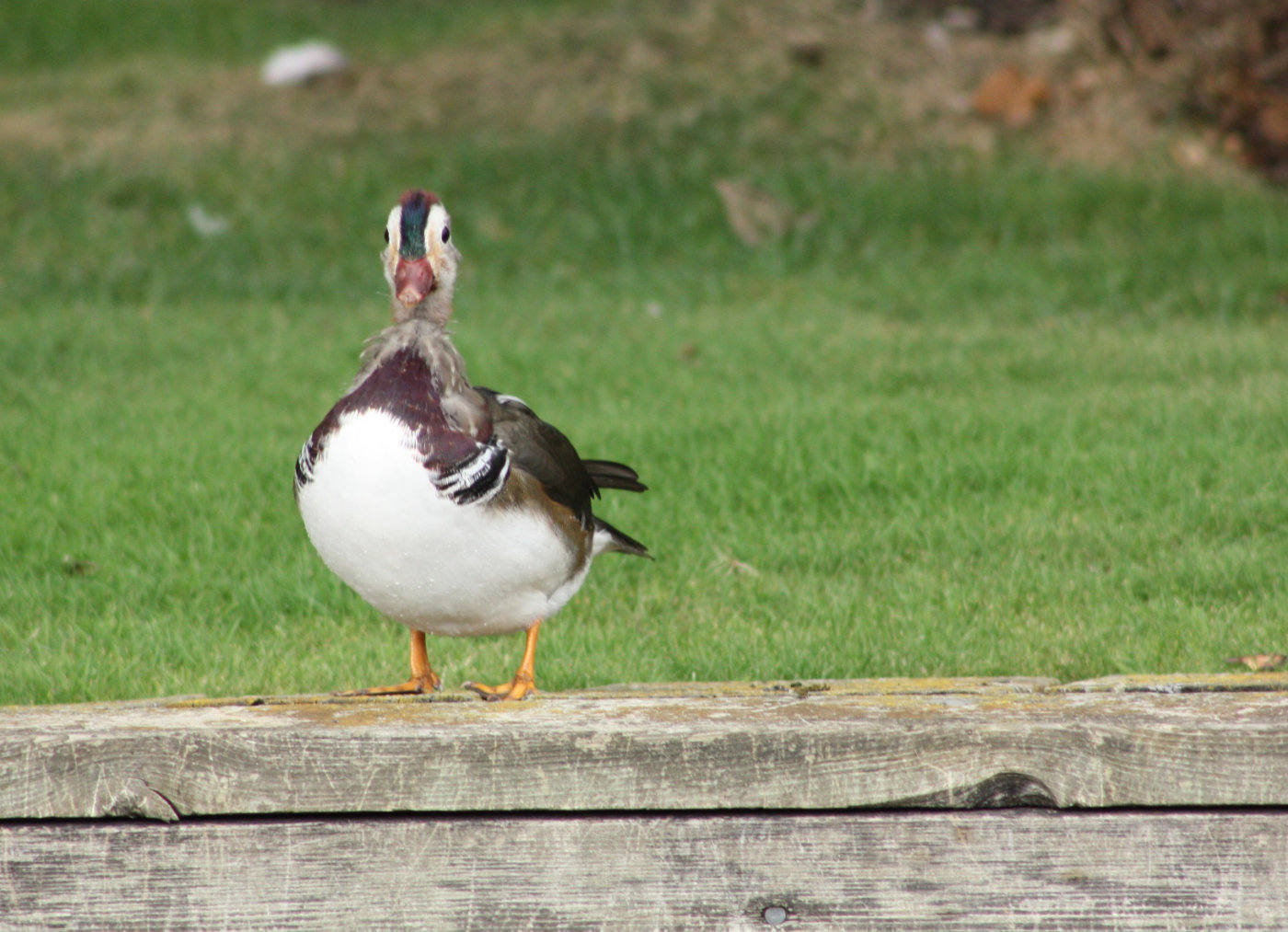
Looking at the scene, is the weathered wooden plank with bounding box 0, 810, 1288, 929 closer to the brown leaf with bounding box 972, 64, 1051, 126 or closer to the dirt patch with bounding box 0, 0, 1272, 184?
the dirt patch with bounding box 0, 0, 1272, 184

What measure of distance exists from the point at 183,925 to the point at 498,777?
1.97 ft

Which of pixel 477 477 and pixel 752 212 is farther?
→ pixel 752 212

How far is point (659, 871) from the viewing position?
8.81 feet

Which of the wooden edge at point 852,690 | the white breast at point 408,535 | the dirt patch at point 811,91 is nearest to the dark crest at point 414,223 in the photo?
the white breast at point 408,535

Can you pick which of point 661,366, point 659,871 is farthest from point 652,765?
point 661,366

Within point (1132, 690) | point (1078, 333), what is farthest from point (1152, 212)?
point (1132, 690)

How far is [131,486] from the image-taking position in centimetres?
587

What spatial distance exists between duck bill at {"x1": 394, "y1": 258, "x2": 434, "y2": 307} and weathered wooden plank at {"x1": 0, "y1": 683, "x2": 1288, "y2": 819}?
0.91m

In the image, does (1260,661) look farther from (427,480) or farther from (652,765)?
(427,480)

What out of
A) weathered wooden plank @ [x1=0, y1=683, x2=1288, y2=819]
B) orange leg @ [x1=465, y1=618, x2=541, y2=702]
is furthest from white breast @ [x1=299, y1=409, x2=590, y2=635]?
weathered wooden plank @ [x1=0, y1=683, x2=1288, y2=819]

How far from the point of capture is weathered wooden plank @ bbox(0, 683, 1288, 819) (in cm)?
267

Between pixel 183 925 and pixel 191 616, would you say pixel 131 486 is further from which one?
pixel 183 925

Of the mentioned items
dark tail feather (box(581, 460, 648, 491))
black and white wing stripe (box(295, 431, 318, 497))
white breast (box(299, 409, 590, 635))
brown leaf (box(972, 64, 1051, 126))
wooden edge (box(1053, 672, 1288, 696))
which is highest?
brown leaf (box(972, 64, 1051, 126))

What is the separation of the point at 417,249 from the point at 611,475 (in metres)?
1.08
